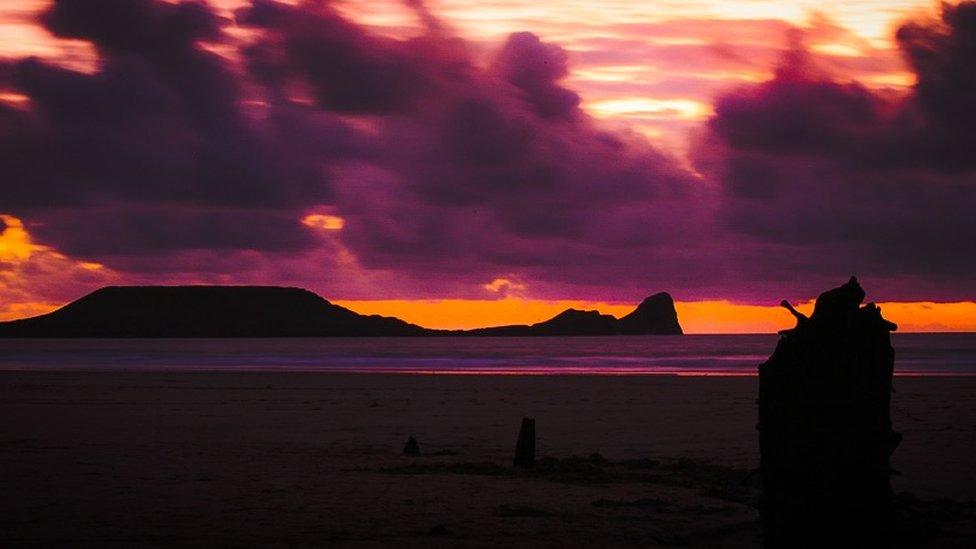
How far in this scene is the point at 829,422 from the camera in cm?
984

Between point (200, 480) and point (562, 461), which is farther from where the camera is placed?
point (562, 461)

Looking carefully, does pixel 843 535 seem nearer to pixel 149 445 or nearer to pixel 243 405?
pixel 149 445

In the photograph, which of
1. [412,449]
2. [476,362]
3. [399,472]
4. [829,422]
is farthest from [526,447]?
[476,362]

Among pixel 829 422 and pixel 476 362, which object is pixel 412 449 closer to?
pixel 829 422

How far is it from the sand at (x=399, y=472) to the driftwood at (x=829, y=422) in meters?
1.22

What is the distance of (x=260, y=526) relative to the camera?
1246 centimetres

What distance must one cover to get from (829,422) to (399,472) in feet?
28.2

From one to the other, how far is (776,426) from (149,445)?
14024 mm

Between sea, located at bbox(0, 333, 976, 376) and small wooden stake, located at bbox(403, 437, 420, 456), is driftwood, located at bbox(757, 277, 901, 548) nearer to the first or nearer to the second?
small wooden stake, located at bbox(403, 437, 420, 456)

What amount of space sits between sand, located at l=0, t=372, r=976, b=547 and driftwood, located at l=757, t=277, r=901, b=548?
47.8 inches

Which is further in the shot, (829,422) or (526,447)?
(526,447)

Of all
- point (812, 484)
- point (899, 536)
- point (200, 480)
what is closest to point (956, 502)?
point (899, 536)

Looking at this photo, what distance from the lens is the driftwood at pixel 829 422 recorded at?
982cm

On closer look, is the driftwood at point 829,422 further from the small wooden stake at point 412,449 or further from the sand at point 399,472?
the small wooden stake at point 412,449
